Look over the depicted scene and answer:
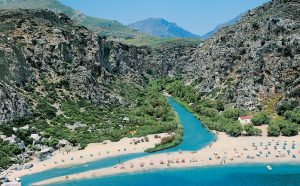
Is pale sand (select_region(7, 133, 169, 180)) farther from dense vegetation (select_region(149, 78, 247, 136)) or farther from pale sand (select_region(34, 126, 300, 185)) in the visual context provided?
dense vegetation (select_region(149, 78, 247, 136))

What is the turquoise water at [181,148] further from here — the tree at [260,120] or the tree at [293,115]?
the tree at [293,115]

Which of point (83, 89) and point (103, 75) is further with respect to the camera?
point (103, 75)

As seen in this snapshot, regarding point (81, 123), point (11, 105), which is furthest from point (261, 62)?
point (11, 105)

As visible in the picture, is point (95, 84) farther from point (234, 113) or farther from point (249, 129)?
point (249, 129)

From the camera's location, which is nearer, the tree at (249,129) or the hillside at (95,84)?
the tree at (249,129)

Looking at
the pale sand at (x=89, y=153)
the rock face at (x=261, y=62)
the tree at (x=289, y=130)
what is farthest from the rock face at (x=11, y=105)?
the rock face at (x=261, y=62)

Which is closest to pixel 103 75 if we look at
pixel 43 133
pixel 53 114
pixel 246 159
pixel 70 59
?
pixel 70 59

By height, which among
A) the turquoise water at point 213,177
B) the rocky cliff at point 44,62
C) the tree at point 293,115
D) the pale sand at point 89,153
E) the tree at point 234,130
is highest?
the rocky cliff at point 44,62

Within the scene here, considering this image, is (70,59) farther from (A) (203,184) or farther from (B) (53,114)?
(A) (203,184)
